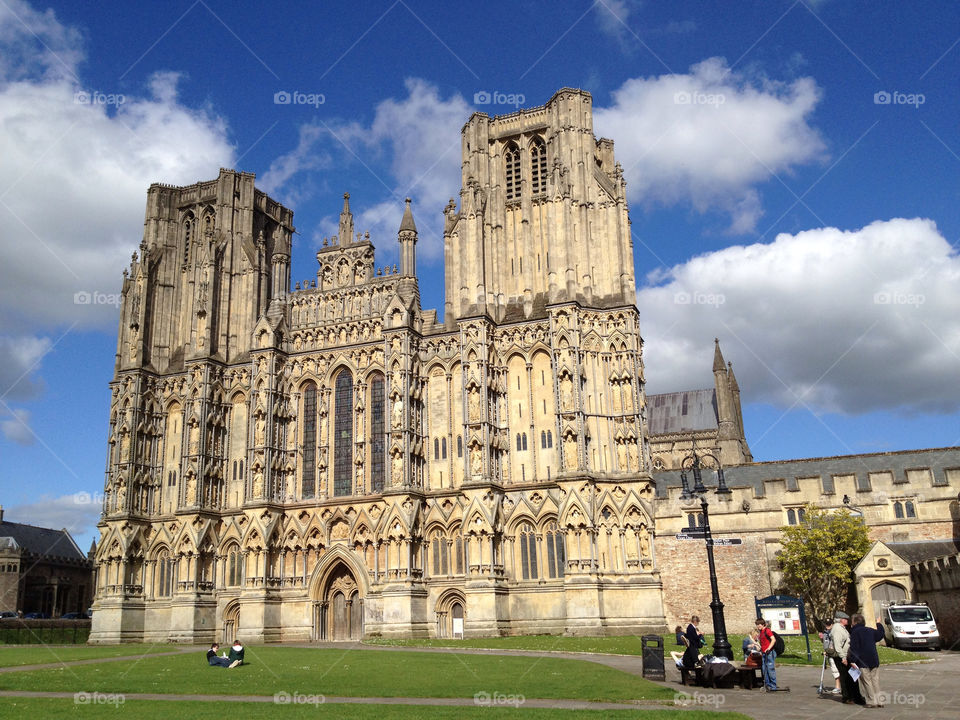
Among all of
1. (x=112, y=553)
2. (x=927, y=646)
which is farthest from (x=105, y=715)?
(x=112, y=553)

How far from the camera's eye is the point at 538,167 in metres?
54.1

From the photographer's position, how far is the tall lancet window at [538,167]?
175ft

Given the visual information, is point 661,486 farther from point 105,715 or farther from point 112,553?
point 105,715

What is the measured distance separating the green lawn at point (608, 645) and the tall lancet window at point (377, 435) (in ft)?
30.5

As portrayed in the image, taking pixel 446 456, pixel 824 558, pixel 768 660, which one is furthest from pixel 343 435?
pixel 768 660

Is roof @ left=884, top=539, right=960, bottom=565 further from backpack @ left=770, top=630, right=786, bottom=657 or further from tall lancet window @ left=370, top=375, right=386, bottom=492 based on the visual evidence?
tall lancet window @ left=370, top=375, right=386, bottom=492

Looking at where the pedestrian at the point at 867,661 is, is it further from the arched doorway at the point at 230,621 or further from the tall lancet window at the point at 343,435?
the arched doorway at the point at 230,621

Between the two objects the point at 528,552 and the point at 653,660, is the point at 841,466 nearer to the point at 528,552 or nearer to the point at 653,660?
the point at 528,552

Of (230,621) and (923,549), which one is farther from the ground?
(923,549)

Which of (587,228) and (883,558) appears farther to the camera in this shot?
(587,228)

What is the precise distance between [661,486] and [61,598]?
62.8 metres

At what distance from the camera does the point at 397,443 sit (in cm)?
4709

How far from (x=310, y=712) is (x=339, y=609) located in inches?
1341

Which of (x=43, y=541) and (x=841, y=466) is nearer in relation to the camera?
(x=841, y=466)
